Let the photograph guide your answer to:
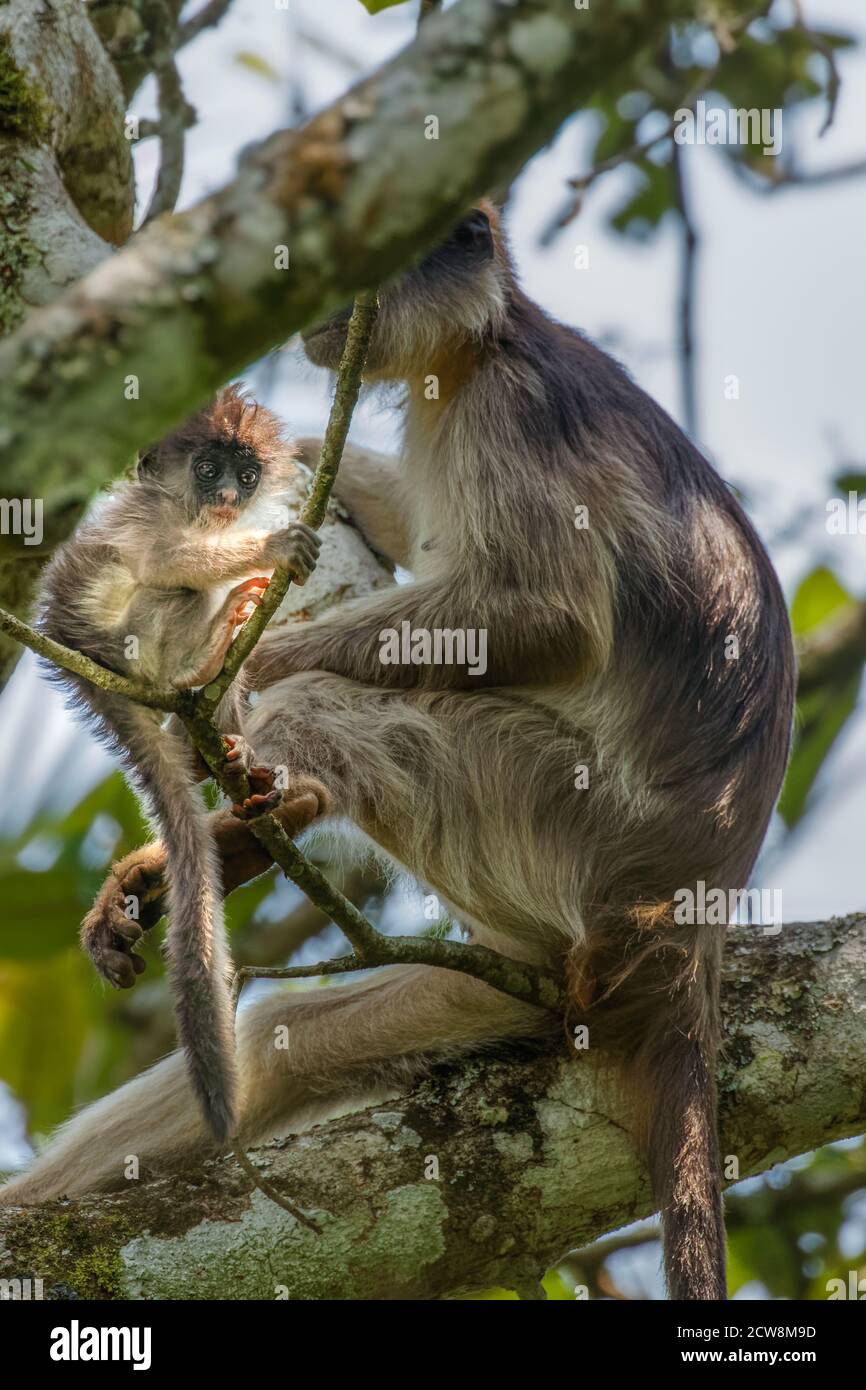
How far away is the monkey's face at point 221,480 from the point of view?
383 centimetres

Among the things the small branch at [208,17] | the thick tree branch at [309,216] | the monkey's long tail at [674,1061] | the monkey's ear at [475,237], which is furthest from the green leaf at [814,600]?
the thick tree branch at [309,216]

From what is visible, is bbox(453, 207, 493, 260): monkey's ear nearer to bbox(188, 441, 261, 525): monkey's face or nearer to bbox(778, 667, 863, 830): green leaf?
bbox(188, 441, 261, 525): monkey's face

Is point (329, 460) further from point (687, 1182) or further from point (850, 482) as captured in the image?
point (850, 482)

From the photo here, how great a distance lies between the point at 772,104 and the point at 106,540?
5938mm

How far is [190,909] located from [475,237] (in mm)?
2851

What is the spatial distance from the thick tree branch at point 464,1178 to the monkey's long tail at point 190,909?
23.0 inches

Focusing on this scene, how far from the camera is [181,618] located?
366cm

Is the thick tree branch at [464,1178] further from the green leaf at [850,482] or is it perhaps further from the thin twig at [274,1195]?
the green leaf at [850,482]

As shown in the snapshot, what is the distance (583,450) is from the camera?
4848 mm

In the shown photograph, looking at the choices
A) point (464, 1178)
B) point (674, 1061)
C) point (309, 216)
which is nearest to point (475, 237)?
point (674, 1061)

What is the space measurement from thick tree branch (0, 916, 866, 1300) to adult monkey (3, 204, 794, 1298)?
0.15m

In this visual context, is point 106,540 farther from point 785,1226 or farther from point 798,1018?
point 785,1226
